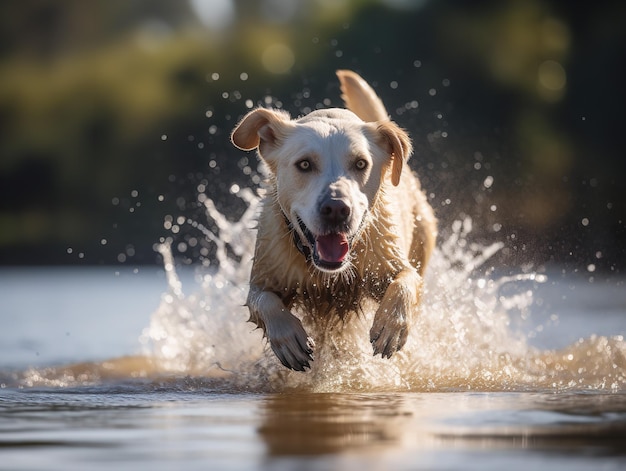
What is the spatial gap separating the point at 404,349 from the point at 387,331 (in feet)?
3.80

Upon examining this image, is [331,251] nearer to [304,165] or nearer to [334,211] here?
[334,211]

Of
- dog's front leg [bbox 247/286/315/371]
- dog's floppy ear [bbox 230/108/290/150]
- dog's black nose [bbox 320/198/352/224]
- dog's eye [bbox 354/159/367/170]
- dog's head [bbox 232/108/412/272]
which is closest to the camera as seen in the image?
dog's black nose [bbox 320/198/352/224]

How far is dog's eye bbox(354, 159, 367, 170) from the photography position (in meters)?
5.71

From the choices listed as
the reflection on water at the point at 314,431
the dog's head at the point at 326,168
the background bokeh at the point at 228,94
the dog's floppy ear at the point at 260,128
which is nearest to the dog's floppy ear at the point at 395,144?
the dog's head at the point at 326,168

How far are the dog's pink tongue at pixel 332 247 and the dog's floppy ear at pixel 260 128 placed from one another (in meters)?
0.69

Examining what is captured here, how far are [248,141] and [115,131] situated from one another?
904 inches

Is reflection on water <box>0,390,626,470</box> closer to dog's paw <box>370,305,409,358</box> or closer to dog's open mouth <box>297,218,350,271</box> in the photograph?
dog's paw <box>370,305,409,358</box>

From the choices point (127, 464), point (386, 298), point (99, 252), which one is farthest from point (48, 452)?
point (99, 252)

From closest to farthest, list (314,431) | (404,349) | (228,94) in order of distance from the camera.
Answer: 1. (314,431)
2. (404,349)
3. (228,94)

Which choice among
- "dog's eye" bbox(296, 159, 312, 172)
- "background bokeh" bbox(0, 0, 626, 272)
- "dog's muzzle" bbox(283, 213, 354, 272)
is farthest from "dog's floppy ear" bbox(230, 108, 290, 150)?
"background bokeh" bbox(0, 0, 626, 272)

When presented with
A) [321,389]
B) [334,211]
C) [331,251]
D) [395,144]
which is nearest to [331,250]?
[331,251]

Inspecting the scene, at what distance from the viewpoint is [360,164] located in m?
5.73

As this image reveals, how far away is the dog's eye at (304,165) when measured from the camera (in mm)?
5676

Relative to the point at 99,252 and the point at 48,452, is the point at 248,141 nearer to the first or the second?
the point at 48,452
